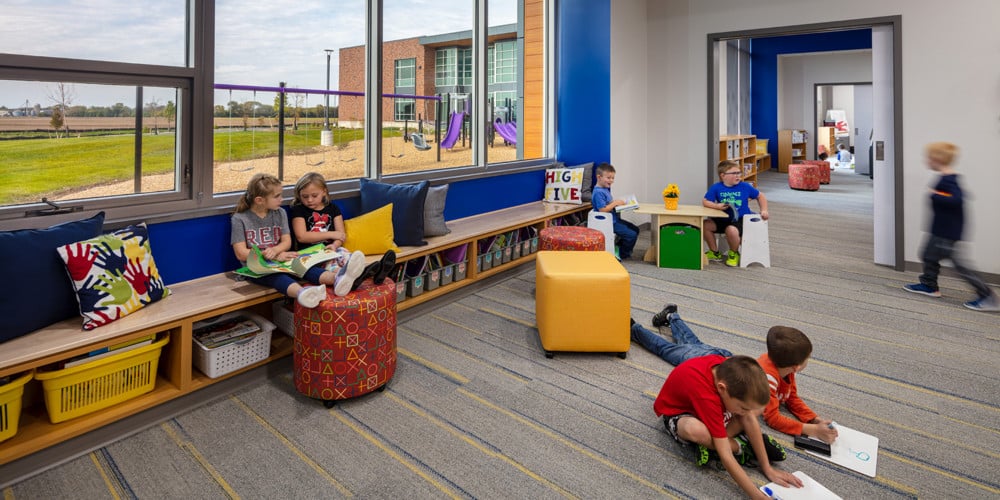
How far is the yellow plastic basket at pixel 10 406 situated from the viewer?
1977 mm

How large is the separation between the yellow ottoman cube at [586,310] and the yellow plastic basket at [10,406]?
2.28m

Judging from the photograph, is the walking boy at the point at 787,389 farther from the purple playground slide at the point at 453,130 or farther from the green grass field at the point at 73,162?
the purple playground slide at the point at 453,130

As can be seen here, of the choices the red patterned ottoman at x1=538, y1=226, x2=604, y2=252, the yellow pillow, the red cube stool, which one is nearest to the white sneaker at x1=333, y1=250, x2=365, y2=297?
the yellow pillow

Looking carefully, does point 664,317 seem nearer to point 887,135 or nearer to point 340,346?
point 340,346

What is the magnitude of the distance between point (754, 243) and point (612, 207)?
1.34 metres

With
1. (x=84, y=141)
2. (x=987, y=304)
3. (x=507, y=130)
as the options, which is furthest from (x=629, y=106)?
(x=84, y=141)

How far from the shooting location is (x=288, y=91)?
382 cm

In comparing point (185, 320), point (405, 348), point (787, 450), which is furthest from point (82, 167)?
point (787, 450)

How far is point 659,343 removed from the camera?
3086mm

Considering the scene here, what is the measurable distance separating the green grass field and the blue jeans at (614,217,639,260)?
3505 mm

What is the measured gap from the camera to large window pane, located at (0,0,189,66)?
2.41 m

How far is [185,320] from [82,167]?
1.11 meters

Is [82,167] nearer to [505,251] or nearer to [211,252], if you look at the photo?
[211,252]

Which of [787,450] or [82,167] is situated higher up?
[82,167]
